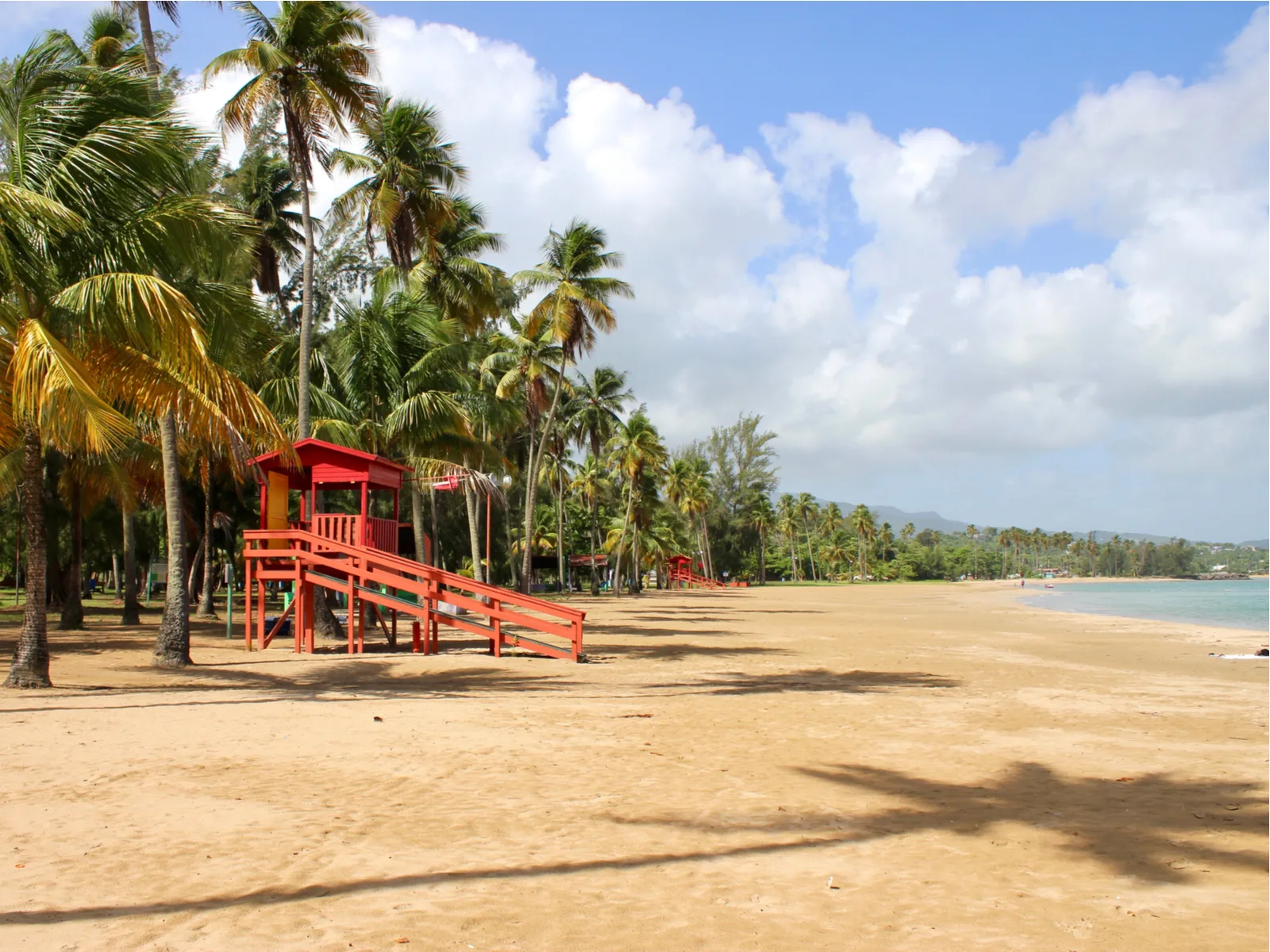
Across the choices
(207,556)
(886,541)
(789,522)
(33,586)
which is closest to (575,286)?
(207,556)

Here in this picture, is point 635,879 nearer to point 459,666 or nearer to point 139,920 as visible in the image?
point 139,920

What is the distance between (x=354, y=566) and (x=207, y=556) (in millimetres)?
10733

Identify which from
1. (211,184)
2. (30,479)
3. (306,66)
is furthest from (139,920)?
(306,66)

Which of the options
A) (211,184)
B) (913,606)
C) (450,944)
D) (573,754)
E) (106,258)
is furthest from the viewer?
(913,606)

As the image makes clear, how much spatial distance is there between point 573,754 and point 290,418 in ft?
53.1

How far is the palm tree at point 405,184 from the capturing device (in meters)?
23.0

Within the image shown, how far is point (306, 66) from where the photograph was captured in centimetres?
1808

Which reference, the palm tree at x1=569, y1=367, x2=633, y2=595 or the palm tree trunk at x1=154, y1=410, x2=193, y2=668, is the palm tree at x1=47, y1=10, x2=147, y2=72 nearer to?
the palm tree trunk at x1=154, y1=410, x2=193, y2=668

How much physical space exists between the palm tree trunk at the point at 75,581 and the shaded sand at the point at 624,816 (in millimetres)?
Result: 10501

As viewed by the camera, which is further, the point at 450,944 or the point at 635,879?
the point at 635,879

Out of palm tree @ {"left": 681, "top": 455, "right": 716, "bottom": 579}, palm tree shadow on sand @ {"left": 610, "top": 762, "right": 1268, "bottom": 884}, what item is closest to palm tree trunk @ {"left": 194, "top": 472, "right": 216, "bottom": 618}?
palm tree shadow on sand @ {"left": 610, "top": 762, "right": 1268, "bottom": 884}

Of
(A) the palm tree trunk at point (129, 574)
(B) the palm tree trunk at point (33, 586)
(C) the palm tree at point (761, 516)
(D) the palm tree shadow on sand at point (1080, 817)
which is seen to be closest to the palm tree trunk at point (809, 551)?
(C) the palm tree at point (761, 516)

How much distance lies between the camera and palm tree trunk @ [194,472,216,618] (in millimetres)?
23859

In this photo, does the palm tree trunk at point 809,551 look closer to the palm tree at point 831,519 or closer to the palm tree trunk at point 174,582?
the palm tree at point 831,519
